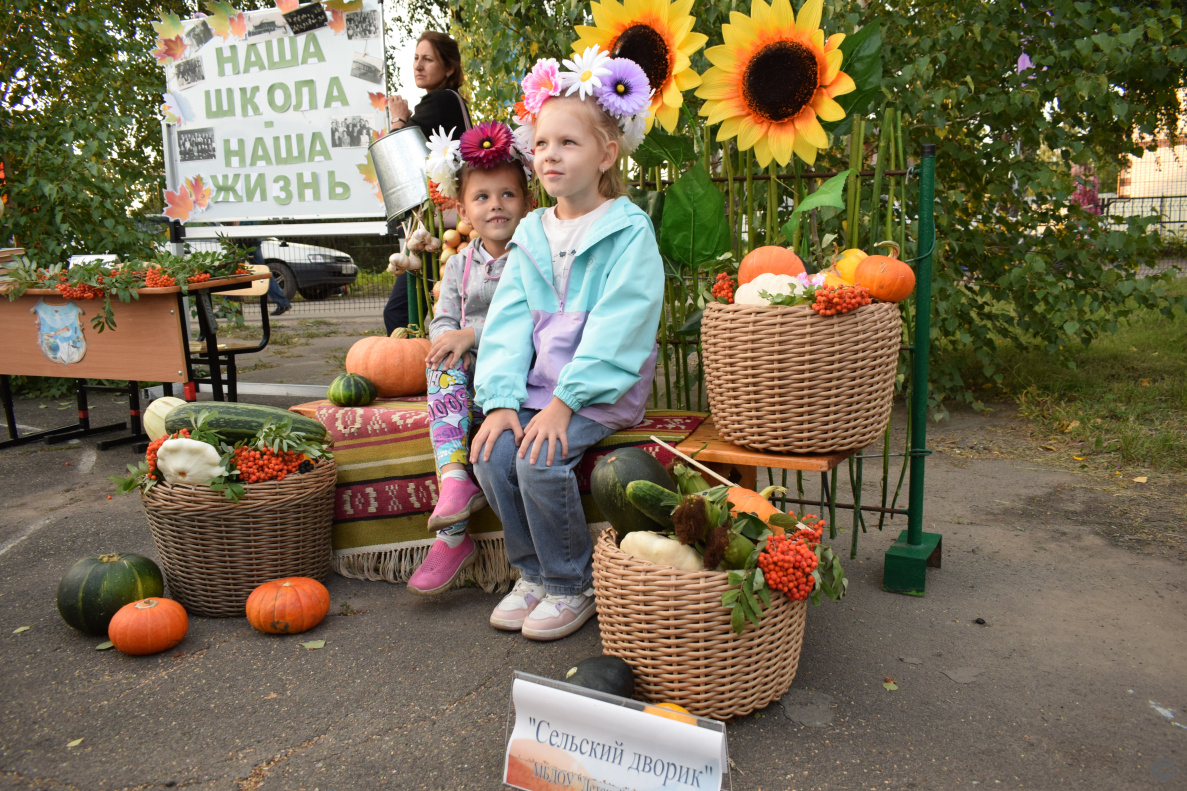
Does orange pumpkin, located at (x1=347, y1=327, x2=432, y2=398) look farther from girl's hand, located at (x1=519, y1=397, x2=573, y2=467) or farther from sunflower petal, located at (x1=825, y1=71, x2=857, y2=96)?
sunflower petal, located at (x1=825, y1=71, x2=857, y2=96)

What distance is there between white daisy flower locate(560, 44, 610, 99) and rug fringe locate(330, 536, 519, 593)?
1504 millimetres

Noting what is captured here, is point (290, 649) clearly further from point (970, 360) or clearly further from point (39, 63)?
point (39, 63)

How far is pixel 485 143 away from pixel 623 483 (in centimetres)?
140

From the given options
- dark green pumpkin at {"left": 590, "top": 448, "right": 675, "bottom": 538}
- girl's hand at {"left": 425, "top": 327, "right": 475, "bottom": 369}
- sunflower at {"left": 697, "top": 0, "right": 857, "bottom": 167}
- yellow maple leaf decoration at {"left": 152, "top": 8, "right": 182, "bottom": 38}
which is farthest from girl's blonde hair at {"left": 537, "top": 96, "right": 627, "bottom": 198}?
yellow maple leaf decoration at {"left": 152, "top": 8, "right": 182, "bottom": 38}

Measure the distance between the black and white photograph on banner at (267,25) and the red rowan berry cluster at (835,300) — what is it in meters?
4.67

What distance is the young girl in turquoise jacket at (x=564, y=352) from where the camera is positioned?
246cm

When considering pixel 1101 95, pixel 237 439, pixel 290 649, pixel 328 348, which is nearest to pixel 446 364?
pixel 237 439

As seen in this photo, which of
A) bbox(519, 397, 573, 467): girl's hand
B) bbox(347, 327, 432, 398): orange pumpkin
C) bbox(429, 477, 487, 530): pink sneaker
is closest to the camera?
bbox(519, 397, 573, 467): girl's hand

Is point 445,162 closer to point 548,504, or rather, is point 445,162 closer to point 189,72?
point 548,504

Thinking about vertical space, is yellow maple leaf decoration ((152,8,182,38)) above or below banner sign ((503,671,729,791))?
above

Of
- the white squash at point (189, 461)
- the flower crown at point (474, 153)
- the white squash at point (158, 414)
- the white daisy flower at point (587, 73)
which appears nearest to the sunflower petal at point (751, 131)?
the white daisy flower at point (587, 73)

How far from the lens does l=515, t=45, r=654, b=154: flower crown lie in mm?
2502

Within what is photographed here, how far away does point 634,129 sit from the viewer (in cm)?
263

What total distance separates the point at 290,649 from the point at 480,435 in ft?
2.77
